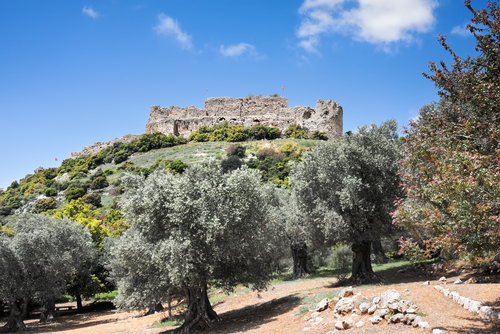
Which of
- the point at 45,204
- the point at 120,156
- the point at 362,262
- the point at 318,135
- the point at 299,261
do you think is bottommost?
the point at 299,261

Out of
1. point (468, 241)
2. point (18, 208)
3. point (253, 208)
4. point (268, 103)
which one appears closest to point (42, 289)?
point (253, 208)

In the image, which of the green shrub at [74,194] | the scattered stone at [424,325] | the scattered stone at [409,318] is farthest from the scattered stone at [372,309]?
the green shrub at [74,194]

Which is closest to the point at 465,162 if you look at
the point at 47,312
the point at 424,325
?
the point at 424,325

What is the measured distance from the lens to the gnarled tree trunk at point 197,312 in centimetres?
1418

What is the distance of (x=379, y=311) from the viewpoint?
9758 millimetres

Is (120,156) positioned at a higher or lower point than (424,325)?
higher

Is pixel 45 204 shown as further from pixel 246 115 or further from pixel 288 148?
pixel 246 115

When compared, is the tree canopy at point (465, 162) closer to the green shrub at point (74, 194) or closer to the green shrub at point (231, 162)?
the green shrub at point (231, 162)

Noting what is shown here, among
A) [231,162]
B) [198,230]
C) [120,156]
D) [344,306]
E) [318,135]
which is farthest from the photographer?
[120,156]

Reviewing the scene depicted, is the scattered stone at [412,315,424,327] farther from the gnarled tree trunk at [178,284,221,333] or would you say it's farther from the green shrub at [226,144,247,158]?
the green shrub at [226,144,247,158]

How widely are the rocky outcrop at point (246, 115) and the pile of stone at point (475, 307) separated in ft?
240

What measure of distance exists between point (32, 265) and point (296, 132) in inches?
2492

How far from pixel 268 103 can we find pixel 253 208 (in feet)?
257

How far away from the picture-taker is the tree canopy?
6.66m
